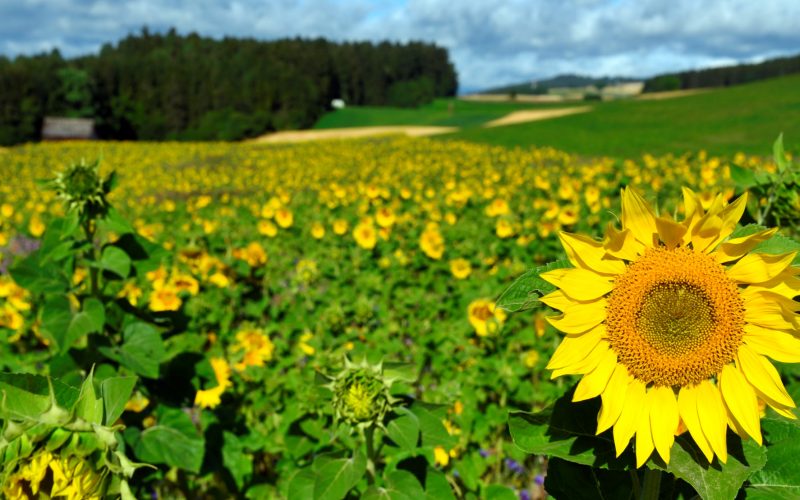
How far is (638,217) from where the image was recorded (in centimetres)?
107

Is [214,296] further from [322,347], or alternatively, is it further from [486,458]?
Result: [486,458]

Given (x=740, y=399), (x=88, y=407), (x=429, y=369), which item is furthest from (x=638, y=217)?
(x=429, y=369)

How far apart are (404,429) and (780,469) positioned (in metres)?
0.96

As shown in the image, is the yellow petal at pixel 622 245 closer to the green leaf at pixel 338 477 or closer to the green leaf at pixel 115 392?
the green leaf at pixel 115 392

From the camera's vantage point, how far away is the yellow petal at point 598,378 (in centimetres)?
107

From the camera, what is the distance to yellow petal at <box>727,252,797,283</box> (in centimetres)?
98

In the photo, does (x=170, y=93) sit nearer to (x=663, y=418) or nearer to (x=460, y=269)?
(x=460, y=269)

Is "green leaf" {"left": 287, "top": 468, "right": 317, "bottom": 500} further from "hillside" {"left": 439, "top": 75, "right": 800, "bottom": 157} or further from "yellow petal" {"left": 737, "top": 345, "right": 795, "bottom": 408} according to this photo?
"hillside" {"left": 439, "top": 75, "right": 800, "bottom": 157}

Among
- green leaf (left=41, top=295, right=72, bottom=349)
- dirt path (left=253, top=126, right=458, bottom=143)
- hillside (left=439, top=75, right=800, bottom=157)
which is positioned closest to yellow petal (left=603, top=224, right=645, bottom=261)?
green leaf (left=41, top=295, right=72, bottom=349)

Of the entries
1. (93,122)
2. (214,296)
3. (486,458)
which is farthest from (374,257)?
(93,122)

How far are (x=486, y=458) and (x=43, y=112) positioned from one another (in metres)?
67.1

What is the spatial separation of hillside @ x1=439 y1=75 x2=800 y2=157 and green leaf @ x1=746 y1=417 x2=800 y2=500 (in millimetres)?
27483

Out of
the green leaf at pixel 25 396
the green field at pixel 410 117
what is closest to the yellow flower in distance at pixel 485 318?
the green leaf at pixel 25 396

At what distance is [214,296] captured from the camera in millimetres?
5504
